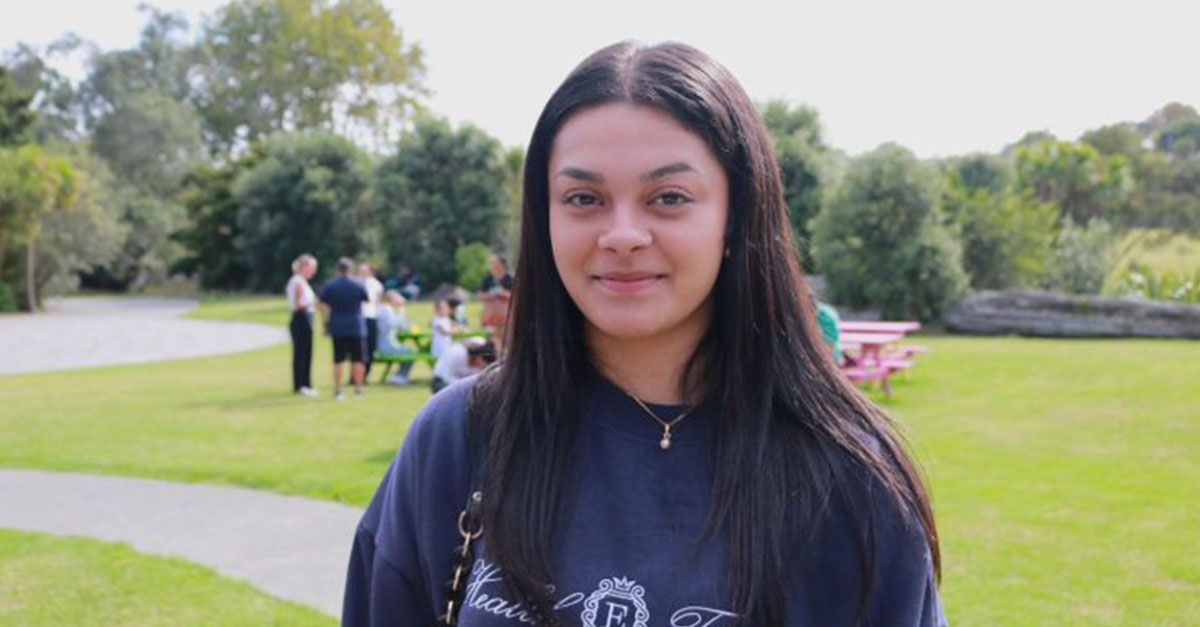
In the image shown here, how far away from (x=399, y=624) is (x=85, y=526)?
6090 millimetres

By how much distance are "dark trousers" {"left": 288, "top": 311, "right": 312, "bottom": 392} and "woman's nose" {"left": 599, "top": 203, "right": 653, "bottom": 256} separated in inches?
483

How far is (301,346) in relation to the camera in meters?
13.8

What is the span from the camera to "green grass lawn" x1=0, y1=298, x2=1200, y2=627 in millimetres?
5730

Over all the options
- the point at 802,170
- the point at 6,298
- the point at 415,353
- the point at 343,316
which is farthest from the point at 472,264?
the point at 343,316

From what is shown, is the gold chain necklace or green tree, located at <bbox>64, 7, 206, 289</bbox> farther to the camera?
green tree, located at <bbox>64, 7, 206, 289</bbox>

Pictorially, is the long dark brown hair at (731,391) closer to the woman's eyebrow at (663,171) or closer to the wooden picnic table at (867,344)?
the woman's eyebrow at (663,171)

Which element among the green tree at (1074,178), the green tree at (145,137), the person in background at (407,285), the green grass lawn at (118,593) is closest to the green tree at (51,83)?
the green tree at (145,137)

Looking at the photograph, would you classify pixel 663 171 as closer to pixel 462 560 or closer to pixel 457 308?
pixel 462 560

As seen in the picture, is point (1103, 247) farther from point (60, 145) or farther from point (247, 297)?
point (60, 145)

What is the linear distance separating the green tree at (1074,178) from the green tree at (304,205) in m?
24.4

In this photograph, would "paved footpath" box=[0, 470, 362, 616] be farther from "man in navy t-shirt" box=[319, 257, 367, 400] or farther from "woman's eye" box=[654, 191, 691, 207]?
"man in navy t-shirt" box=[319, 257, 367, 400]

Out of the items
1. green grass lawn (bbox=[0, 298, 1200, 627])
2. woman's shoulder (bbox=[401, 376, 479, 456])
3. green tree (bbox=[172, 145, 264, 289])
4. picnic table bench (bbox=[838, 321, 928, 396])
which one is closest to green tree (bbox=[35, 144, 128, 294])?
green tree (bbox=[172, 145, 264, 289])

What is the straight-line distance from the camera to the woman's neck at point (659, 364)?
1.80 meters

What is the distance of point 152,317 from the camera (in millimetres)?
33750
